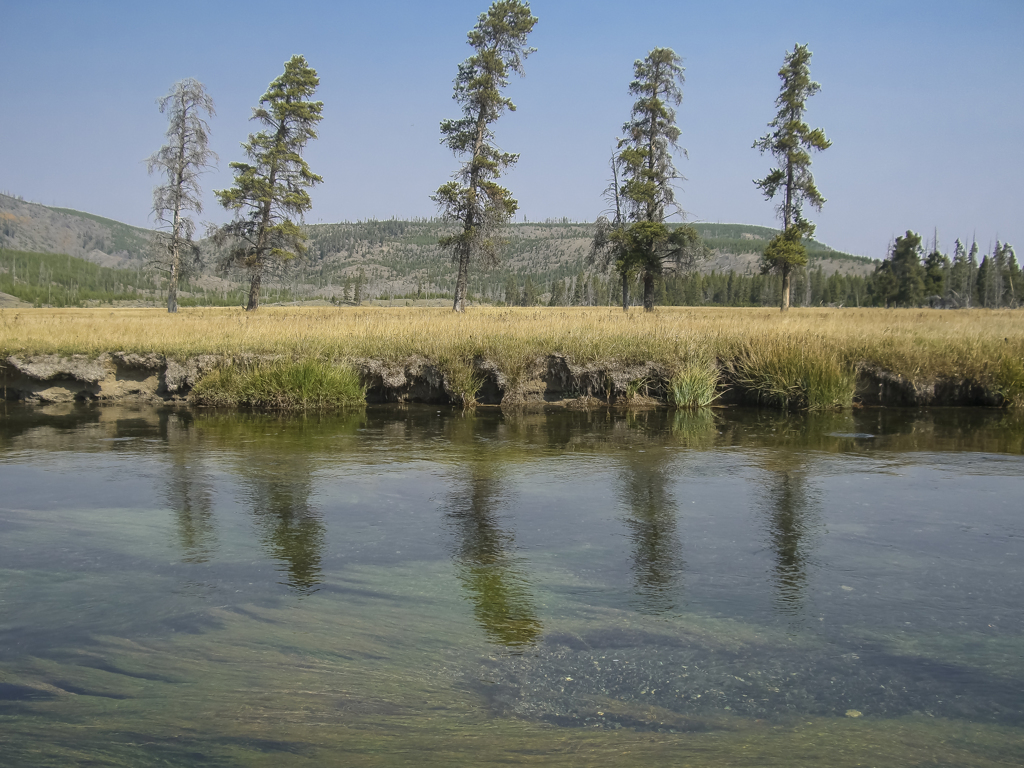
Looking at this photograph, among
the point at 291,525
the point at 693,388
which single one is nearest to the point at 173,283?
the point at 693,388

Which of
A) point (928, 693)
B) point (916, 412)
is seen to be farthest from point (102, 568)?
point (916, 412)

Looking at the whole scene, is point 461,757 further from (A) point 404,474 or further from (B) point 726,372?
(B) point 726,372

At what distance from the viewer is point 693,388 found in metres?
12.5

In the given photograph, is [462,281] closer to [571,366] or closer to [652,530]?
[571,366]

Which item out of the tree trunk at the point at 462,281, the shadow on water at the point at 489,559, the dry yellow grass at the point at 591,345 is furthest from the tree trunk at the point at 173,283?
the shadow on water at the point at 489,559

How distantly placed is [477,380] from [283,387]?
3236 mm

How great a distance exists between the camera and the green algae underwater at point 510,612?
2.90 meters

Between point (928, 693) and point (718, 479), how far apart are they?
13.1ft

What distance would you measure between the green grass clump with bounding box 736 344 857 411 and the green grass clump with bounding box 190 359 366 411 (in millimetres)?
6861

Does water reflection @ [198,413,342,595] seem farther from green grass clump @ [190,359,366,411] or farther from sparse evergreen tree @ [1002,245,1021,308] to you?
sparse evergreen tree @ [1002,245,1021,308]

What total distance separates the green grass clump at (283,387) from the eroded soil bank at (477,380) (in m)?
0.37

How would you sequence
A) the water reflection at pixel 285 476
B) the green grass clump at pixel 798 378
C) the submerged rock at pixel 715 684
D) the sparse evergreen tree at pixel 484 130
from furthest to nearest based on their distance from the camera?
1. the sparse evergreen tree at pixel 484 130
2. the green grass clump at pixel 798 378
3. the water reflection at pixel 285 476
4. the submerged rock at pixel 715 684

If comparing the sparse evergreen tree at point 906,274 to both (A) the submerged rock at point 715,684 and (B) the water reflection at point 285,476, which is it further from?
(A) the submerged rock at point 715,684

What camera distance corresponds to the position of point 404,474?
736 cm
